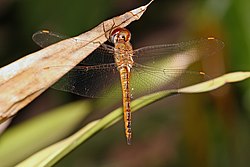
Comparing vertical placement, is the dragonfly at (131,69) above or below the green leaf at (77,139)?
above

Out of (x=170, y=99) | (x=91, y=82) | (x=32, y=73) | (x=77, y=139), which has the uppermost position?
(x=170, y=99)

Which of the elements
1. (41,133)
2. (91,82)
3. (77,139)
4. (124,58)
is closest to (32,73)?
(77,139)

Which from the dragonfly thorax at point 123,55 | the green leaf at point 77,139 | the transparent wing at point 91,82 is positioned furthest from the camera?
the dragonfly thorax at point 123,55

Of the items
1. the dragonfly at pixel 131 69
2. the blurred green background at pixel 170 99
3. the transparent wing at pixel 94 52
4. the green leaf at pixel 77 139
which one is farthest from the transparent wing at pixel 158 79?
the green leaf at pixel 77 139

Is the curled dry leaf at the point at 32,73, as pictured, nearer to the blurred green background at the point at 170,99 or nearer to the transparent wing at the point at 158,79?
the blurred green background at the point at 170,99

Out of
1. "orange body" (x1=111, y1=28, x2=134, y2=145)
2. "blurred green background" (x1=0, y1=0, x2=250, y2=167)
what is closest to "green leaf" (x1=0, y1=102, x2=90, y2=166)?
"blurred green background" (x1=0, y1=0, x2=250, y2=167)

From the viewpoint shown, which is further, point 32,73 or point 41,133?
point 41,133

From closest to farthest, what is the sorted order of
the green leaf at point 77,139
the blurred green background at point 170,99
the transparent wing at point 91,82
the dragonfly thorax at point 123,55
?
1. the green leaf at point 77,139
2. the transparent wing at point 91,82
3. the dragonfly thorax at point 123,55
4. the blurred green background at point 170,99

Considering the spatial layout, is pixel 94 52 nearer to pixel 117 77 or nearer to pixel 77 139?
pixel 117 77
